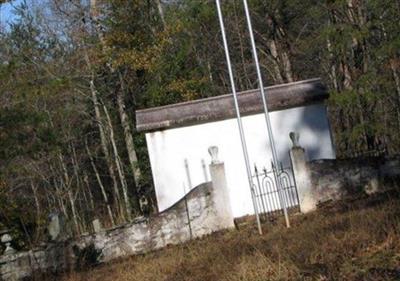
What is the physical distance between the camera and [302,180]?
1614cm

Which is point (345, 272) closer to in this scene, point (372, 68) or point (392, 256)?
point (392, 256)

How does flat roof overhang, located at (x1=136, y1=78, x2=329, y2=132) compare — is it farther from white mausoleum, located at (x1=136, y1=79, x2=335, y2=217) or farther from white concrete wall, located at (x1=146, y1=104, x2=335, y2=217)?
white concrete wall, located at (x1=146, y1=104, x2=335, y2=217)

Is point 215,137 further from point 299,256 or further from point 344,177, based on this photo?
point 299,256

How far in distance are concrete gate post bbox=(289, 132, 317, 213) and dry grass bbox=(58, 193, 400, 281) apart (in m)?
2.02

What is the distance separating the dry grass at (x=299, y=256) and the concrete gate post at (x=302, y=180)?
2.02m

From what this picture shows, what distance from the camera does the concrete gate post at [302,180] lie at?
52.6ft

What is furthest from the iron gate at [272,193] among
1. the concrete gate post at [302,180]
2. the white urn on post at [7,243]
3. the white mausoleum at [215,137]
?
the white urn on post at [7,243]

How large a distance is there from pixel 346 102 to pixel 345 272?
11.4 meters

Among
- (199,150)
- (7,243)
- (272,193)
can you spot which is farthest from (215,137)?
(7,243)

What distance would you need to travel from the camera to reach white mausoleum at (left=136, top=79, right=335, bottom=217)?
Result: 64.7 feet

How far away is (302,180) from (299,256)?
23.7 ft

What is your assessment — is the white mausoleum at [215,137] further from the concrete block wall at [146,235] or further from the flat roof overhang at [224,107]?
the concrete block wall at [146,235]

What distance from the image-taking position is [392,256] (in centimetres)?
808

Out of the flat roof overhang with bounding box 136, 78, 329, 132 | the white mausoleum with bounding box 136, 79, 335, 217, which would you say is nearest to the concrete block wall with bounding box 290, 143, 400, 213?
the white mausoleum with bounding box 136, 79, 335, 217
